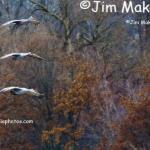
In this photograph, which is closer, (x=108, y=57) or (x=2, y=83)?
(x=2, y=83)

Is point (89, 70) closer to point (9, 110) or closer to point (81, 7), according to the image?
point (9, 110)

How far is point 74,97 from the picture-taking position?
2662 cm

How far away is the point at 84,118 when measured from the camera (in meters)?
27.0

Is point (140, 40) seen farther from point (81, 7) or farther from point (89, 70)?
point (89, 70)

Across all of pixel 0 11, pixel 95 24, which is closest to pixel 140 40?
pixel 95 24

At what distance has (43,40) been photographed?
28594 millimetres

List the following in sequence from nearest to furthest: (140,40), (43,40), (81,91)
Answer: (81,91)
(43,40)
(140,40)

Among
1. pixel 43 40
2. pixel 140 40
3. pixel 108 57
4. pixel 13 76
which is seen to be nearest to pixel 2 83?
pixel 13 76

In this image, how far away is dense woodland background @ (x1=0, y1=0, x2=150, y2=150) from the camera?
23.3 m

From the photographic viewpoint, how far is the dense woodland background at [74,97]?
2330cm

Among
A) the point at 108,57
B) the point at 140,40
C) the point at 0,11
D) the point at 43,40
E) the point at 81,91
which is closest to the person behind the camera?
the point at 81,91

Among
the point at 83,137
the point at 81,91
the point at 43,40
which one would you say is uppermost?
the point at 43,40

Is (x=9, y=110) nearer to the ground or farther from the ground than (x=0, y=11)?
nearer to the ground

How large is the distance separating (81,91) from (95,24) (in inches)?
303
